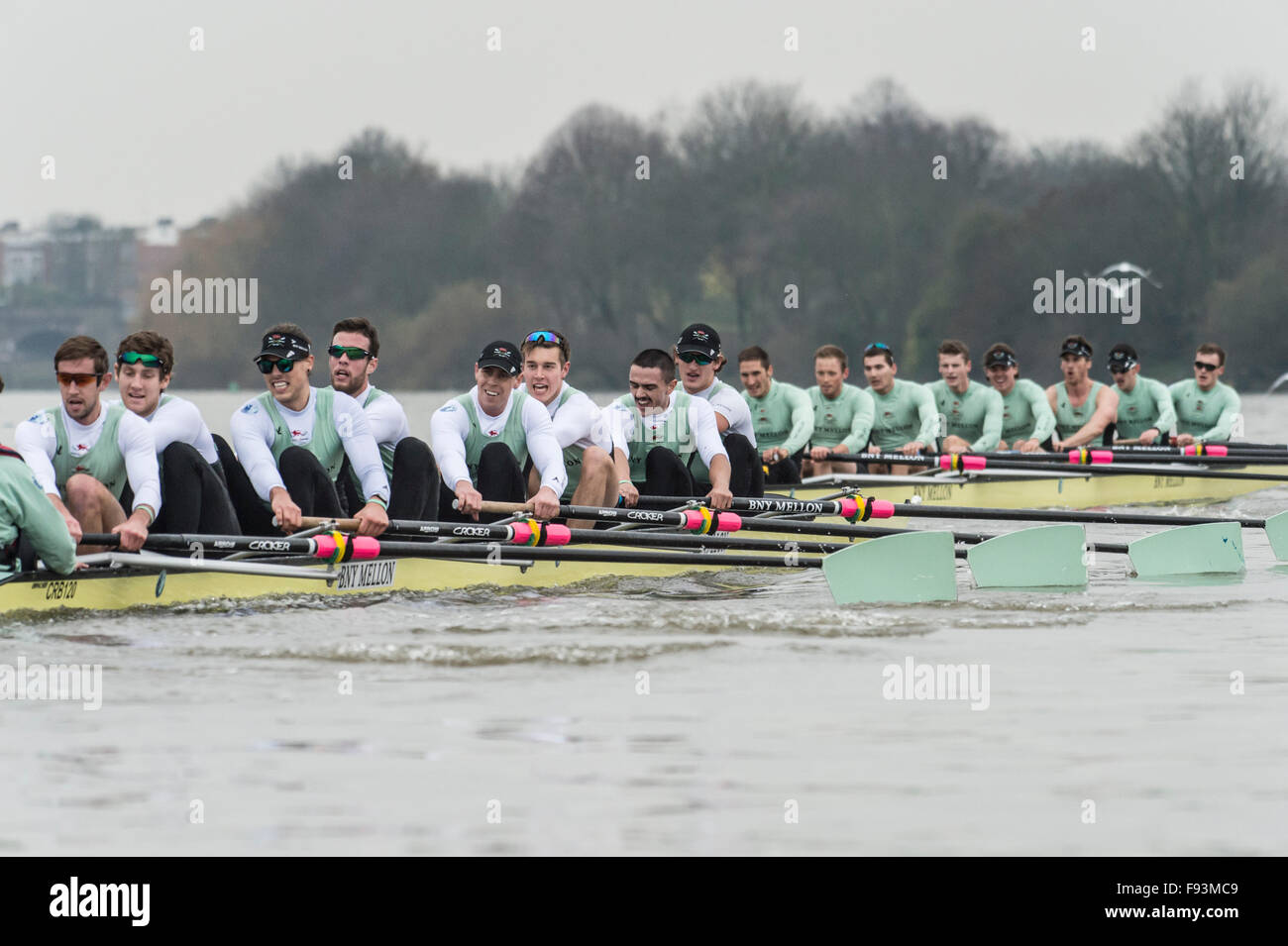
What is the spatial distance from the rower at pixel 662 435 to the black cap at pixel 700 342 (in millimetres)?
516

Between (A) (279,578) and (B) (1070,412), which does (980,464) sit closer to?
(B) (1070,412)

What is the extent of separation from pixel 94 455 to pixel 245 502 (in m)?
0.98

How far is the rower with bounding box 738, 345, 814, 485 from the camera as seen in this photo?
12168 millimetres

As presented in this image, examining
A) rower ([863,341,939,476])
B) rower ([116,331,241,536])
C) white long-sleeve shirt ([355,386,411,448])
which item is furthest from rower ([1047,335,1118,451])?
rower ([116,331,241,536])

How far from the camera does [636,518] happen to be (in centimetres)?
899

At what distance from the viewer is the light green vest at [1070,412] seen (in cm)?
1552

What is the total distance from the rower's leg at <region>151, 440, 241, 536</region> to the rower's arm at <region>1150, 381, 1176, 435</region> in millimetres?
10255

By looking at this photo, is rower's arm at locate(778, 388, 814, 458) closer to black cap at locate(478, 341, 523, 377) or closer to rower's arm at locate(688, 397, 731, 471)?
rower's arm at locate(688, 397, 731, 471)
